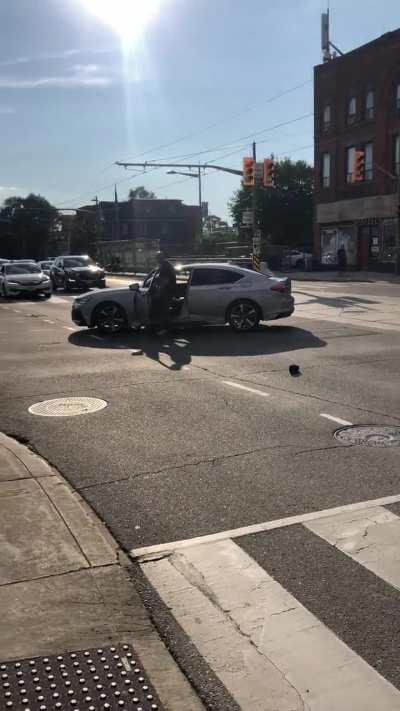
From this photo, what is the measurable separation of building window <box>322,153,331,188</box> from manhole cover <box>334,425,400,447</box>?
43.6 m

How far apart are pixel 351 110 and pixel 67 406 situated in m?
42.2

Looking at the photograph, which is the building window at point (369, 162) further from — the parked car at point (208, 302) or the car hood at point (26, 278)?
the parked car at point (208, 302)

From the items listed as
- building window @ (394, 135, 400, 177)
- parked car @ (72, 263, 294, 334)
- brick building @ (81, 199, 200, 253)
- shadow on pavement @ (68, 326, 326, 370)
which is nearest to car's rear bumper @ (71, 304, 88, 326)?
parked car @ (72, 263, 294, 334)

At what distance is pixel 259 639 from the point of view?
10.6 feet

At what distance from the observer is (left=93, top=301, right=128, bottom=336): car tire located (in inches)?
572

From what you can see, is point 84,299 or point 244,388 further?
point 84,299

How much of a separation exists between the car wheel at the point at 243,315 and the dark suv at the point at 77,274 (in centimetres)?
1751

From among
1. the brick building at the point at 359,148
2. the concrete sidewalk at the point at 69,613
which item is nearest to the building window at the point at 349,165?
the brick building at the point at 359,148

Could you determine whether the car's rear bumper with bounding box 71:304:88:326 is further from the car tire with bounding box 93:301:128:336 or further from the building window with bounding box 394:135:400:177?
the building window with bounding box 394:135:400:177

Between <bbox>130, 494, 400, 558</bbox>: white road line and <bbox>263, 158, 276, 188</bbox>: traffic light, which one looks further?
<bbox>263, 158, 276, 188</bbox>: traffic light

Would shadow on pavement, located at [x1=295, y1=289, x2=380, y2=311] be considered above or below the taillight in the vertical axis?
below

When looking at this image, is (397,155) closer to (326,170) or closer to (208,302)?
(326,170)

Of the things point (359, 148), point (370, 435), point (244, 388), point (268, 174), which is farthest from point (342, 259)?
point (370, 435)

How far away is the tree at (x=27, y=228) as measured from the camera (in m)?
102
